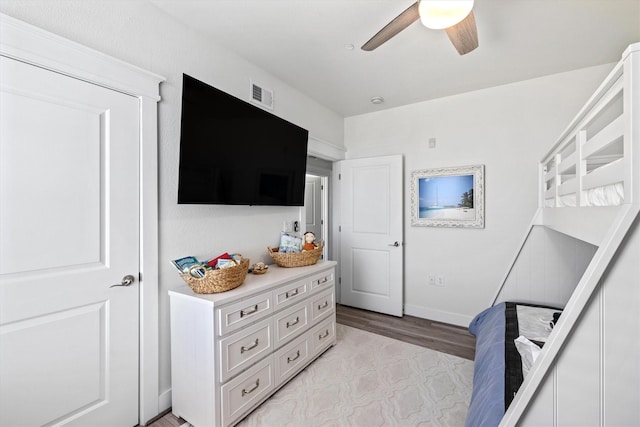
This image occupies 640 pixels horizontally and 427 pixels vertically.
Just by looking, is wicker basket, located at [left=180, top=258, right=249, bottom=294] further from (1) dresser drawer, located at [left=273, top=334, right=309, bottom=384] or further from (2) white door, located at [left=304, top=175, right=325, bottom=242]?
(2) white door, located at [left=304, top=175, right=325, bottom=242]

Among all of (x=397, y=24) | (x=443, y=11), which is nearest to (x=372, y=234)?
(x=397, y=24)

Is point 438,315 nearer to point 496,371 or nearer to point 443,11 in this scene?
point 496,371

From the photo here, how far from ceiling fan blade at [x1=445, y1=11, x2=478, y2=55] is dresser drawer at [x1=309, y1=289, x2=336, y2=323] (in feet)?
6.86

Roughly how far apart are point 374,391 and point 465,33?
240 cm

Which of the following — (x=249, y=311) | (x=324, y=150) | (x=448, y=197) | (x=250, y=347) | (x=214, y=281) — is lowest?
(x=250, y=347)

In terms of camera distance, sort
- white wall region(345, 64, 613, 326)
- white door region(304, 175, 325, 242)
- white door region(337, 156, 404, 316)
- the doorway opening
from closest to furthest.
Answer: white wall region(345, 64, 613, 326) → white door region(337, 156, 404, 316) → the doorway opening → white door region(304, 175, 325, 242)

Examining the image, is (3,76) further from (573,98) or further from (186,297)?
(573,98)

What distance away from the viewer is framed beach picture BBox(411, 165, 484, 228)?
10.1ft

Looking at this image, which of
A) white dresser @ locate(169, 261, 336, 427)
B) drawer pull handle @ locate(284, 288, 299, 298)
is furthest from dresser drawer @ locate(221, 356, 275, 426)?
drawer pull handle @ locate(284, 288, 299, 298)

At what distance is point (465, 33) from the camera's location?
1.60 metres

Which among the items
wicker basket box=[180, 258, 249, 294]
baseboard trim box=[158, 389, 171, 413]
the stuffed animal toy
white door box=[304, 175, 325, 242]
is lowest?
baseboard trim box=[158, 389, 171, 413]

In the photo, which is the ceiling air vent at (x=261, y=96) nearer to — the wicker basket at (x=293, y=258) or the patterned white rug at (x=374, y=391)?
the wicker basket at (x=293, y=258)

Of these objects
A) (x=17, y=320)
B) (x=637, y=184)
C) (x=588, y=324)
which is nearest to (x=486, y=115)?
(x=637, y=184)

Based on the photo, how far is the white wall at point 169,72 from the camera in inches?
57.7
